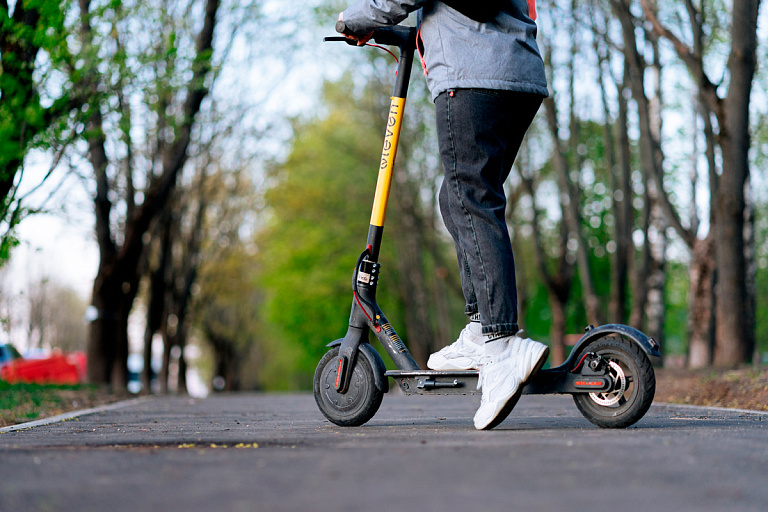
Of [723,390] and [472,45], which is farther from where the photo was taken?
[723,390]

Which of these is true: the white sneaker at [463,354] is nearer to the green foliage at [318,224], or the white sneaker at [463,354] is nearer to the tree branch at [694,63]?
the tree branch at [694,63]

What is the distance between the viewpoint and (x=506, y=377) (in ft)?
13.1

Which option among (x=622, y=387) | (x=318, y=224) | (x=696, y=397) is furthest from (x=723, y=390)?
(x=318, y=224)

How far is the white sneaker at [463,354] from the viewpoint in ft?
13.9

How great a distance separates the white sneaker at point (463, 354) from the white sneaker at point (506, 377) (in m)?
0.16

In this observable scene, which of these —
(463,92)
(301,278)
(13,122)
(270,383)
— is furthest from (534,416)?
(270,383)

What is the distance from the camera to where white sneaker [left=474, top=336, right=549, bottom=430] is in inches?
156

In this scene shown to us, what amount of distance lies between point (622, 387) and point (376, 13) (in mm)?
2121

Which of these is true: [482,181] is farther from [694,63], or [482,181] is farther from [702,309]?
[702,309]

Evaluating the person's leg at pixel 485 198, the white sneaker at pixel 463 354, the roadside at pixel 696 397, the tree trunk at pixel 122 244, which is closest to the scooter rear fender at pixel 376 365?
the white sneaker at pixel 463 354

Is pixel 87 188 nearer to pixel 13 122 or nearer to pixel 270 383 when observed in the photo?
pixel 13 122

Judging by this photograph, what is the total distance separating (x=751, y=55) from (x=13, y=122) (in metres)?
7.86

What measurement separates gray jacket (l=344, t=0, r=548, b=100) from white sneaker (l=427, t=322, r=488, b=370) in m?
1.15

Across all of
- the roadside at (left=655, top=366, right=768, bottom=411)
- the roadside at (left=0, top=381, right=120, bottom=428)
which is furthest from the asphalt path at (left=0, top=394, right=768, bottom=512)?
the roadside at (left=655, top=366, right=768, bottom=411)
